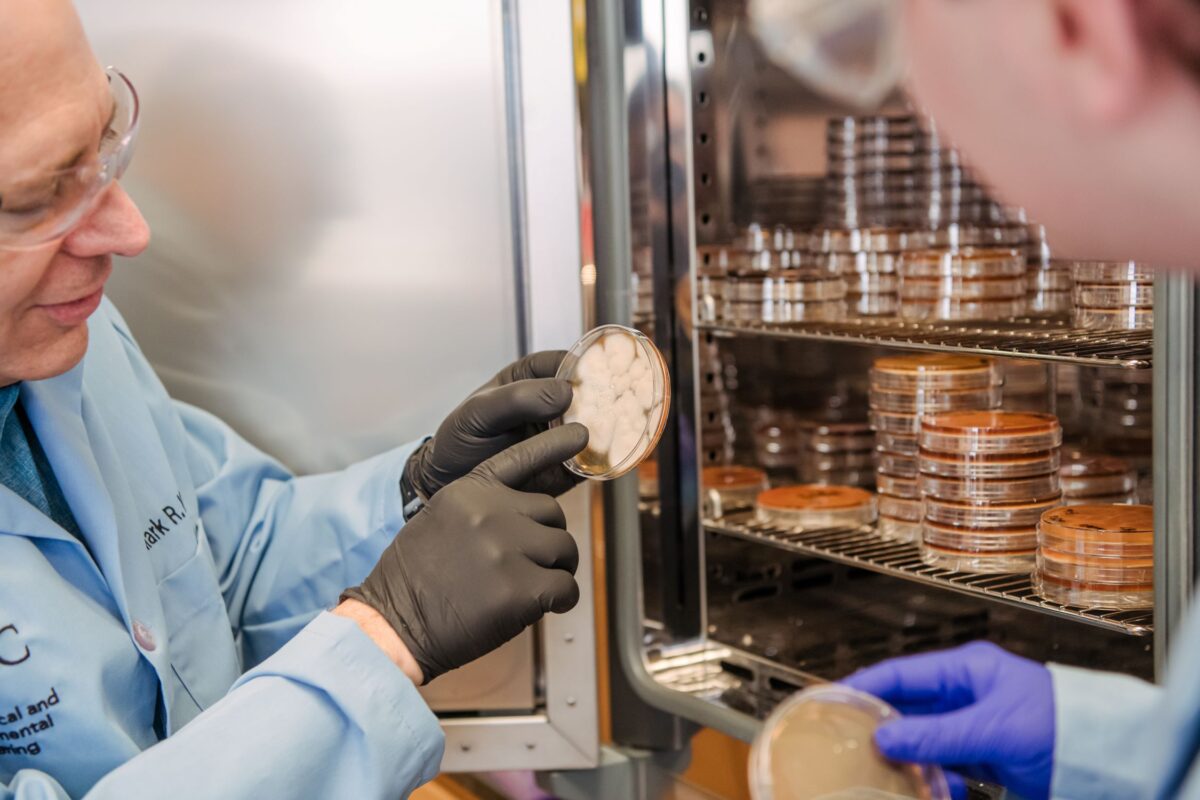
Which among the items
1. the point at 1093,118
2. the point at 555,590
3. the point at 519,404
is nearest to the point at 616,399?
the point at 519,404

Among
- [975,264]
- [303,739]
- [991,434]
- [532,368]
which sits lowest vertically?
[303,739]

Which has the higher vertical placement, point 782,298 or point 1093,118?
point 1093,118

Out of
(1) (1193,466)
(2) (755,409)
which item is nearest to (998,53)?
(1) (1193,466)

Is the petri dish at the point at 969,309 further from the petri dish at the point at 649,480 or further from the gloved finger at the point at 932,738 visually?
the gloved finger at the point at 932,738

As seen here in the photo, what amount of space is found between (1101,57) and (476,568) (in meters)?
0.93

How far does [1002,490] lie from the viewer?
1.71 metres

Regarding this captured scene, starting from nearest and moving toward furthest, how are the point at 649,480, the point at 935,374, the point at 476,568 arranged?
the point at 476,568, the point at 935,374, the point at 649,480

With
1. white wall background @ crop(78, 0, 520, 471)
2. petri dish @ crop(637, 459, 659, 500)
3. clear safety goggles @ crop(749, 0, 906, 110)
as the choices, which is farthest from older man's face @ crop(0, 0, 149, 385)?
petri dish @ crop(637, 459, 659, 500)

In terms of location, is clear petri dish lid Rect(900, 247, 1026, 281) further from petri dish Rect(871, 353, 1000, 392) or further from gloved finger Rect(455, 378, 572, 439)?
gloved finger Rect(455, 378, 572, 439)

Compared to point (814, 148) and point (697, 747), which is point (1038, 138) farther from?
point (814, 148)

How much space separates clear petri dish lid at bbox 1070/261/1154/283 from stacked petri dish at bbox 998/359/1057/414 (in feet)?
1.64

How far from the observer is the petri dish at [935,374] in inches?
A: 73.5

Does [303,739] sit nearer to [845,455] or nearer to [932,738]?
[932,738]

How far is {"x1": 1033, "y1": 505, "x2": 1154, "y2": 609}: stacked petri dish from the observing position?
58.4 inches
